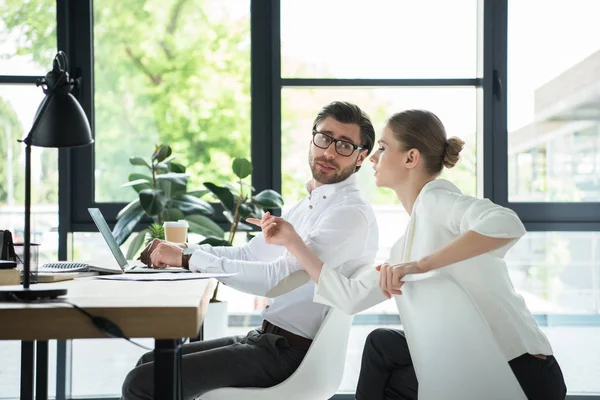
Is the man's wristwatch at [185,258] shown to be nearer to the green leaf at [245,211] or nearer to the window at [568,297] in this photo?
the green leaf at [245,211]

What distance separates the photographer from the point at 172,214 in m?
3.22

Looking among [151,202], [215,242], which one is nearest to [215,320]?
[215,242]

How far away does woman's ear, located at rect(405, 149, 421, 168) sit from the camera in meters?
2.06

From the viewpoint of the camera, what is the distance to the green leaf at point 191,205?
325 cm

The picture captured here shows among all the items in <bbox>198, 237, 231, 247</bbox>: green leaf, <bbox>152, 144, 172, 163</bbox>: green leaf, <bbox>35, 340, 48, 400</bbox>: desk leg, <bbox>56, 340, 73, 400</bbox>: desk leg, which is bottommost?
<bbox>56, 340, 73, 400</bbox>: desk leg

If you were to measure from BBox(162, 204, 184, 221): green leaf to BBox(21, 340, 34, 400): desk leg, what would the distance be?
2.97ft

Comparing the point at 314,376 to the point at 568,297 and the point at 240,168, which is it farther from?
the point at 568,297

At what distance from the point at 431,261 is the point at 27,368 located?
156cm

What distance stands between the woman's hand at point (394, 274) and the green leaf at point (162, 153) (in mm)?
1798

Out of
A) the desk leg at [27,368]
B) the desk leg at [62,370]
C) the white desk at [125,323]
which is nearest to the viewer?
the white desk at [125,323]

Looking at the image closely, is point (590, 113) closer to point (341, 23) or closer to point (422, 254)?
point (341, 23)

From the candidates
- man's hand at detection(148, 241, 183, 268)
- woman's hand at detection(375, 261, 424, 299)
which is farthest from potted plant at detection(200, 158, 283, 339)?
woman's hand at detection(375, 261, 424, 299)

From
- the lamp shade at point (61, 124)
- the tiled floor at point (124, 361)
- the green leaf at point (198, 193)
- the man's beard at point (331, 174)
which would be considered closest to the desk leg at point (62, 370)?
the tiled floor at point (124, 361)

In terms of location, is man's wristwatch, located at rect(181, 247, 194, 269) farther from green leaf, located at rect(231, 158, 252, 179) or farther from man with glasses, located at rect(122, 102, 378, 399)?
green leaf, located at rect(231, 158, 252, 179)
